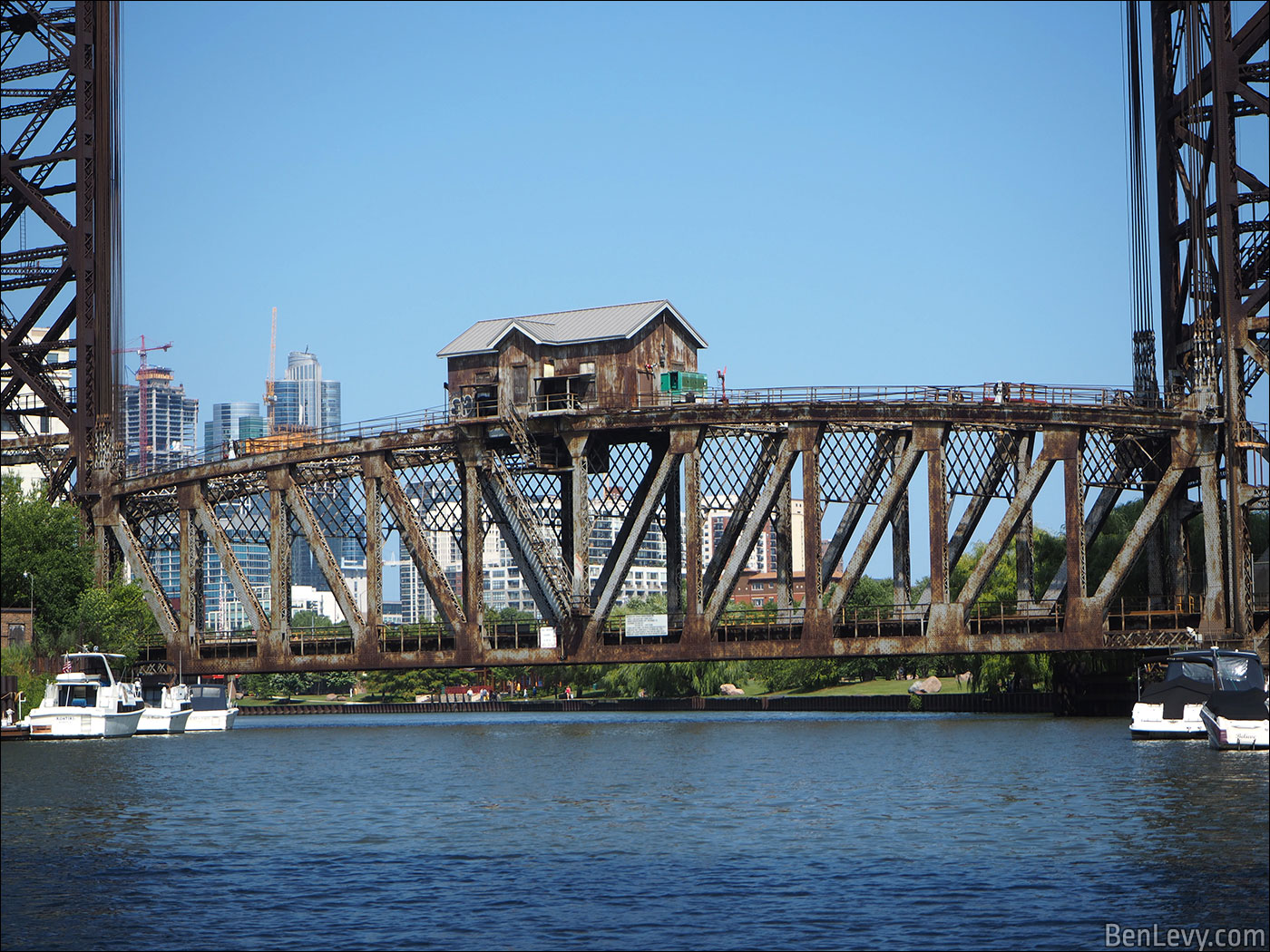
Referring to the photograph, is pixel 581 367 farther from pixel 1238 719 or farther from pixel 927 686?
pixel 927 686

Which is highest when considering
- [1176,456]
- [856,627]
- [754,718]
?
[1176,456]

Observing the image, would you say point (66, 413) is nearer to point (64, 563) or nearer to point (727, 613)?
point (64, 563)

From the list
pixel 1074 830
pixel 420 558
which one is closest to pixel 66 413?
pixel 420 558

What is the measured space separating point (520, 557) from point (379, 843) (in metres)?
40.9

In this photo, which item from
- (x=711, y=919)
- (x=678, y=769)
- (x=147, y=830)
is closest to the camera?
(x=711, y=919)

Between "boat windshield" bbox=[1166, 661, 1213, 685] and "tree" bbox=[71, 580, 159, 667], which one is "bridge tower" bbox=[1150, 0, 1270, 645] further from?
"tree" bbox=[71, 580, 159, 667]

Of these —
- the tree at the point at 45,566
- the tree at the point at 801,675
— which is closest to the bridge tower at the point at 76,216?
the tree at the point at 45,566

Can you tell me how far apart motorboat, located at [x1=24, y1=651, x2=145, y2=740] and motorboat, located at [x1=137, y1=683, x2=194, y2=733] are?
1258 millimetres

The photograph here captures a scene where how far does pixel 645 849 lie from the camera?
120 ft

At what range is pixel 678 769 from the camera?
183ft

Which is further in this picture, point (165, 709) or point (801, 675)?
point (801, 675)

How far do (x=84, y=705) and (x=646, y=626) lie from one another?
27.0m

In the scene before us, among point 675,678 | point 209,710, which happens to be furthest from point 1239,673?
point 675,678

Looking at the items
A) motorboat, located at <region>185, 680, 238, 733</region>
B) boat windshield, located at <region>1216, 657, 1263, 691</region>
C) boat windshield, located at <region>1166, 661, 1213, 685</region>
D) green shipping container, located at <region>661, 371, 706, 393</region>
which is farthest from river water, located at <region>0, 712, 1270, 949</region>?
green shipping container, located at <region>661, 371, 706, 393</region>
